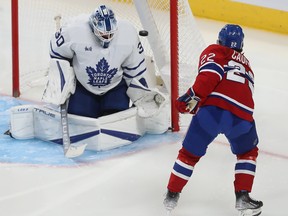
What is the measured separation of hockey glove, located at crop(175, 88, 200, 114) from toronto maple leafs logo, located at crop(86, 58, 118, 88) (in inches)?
29.4

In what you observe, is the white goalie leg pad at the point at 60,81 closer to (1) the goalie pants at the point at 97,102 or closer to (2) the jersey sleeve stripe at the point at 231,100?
(1) the goalie pants at the point at 97,102

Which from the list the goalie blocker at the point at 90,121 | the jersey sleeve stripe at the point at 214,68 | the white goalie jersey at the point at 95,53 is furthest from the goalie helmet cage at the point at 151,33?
the jersey sleeve stripe at the point at 214,68

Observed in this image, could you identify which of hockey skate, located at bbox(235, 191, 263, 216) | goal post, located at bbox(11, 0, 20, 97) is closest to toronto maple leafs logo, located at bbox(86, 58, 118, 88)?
goal post, located at bbox(11, 0, 20, 97)

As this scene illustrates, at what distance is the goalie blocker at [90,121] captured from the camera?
136 inches

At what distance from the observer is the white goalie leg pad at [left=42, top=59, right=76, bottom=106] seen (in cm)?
344

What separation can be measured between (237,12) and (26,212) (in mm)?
3330

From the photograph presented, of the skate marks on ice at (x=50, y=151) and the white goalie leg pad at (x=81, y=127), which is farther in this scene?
the white goalie leg pad at (x=81, y=127)

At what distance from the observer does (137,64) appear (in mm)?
3584

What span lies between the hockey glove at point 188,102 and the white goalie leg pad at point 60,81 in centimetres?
80

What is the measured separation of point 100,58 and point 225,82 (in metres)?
0.84

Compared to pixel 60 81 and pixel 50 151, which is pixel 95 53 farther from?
→ pixel 50 151

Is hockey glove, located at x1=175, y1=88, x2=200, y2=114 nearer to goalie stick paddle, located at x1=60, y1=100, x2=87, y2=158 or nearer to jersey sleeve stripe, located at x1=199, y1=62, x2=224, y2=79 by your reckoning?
jersey sleeve stripe, located at x1=199, y1=62, x2=224, y2=79

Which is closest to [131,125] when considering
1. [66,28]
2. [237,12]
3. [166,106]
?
[166,106]

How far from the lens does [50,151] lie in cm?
347
